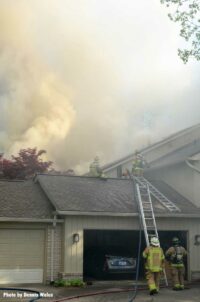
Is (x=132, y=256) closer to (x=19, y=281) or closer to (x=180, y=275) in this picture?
(x=180, y=275)

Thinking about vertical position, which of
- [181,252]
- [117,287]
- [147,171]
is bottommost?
[117,287]

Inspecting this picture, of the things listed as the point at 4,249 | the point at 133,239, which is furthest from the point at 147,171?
the point at 4,249

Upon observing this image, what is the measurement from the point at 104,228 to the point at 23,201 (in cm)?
324

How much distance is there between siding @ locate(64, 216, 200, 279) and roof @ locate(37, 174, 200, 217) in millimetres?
364

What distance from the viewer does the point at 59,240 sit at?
1669 centimetres

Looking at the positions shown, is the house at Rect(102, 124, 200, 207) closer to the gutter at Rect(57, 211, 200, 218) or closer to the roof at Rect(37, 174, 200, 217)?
the roof at Rect(37, 174, 200, 217)

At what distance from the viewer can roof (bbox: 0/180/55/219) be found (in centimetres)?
1650

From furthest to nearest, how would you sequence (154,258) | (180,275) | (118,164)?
(118,164), (180,275), (154,258)

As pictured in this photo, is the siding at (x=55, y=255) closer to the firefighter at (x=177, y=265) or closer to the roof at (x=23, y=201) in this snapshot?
the roof at (x=23, y=201)

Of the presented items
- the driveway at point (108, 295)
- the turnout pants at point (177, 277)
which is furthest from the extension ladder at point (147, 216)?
the driveway at point (108, 295)

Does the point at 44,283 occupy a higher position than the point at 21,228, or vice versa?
the point at 21,228

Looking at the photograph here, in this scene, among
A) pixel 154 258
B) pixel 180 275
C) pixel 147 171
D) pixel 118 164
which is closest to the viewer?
pixel 154 258

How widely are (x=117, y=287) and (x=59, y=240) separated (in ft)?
8.85

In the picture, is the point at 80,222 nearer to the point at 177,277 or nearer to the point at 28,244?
the point at 28,244
